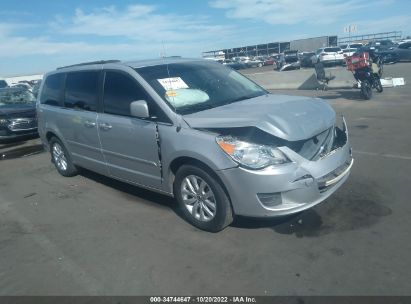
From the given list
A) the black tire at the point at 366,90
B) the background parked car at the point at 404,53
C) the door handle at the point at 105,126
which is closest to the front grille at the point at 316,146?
the door handle at the point at 105,126

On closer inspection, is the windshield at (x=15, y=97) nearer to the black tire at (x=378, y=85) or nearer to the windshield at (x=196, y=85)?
the windshield at (x=196, y=85)

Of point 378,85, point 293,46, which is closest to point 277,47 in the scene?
point 293,46

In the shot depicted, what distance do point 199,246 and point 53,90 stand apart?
14.0 feet

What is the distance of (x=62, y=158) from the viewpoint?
6543 mm

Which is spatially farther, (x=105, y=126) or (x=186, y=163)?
(x=105, y=126)

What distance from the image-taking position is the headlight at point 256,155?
3.48 meters

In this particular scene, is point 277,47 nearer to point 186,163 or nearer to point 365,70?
point 365,70

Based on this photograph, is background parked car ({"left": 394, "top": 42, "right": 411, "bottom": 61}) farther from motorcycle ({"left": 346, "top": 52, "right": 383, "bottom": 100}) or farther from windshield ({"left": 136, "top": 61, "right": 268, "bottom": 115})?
windshield ({"left": 136, "top": 61, "right": 268, "bottom": 115})

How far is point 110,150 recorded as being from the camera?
4.95m

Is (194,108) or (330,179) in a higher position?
(194,108)

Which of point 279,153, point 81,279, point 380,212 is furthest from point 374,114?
point 81,279

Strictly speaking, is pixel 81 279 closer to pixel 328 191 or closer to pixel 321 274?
pixel 321 274

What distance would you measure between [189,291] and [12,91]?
36.7ft

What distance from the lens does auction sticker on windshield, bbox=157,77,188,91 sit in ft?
14.3
